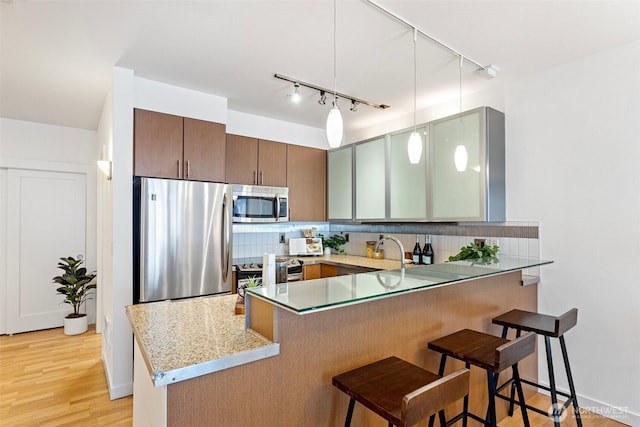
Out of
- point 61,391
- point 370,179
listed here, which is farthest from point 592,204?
point 61,391

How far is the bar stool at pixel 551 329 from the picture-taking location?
182 cm

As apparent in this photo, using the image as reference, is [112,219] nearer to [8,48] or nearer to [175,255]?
[175,255]

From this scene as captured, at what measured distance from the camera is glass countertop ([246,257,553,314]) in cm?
118

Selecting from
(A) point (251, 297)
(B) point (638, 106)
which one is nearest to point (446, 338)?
(A) point (251, 297)

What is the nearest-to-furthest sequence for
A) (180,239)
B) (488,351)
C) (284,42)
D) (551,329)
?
(488,351)
(551,329)
(284,42)
(180,239)

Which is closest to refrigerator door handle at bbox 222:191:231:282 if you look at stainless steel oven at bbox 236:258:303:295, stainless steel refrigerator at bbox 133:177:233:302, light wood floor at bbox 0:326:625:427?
stainless steel refrigerator at bbox 133:177:233:302

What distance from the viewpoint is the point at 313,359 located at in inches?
52.8

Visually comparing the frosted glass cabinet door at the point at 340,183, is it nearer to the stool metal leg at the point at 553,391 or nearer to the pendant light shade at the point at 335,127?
the pendant light shade at the point at 335,127

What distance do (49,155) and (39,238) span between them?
1064 millimetres

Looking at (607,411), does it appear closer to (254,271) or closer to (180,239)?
(254,271)

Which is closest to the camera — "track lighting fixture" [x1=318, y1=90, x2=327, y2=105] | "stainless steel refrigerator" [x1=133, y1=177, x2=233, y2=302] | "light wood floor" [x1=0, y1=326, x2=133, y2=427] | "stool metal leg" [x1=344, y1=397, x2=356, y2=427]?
"stool metal leg" [x1=344, y1=397, x2=356, y2=427]

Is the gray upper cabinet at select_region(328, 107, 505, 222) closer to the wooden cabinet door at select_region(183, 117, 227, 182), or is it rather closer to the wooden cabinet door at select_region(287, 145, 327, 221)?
the wooden cabinet door at select_region(287, 145, 327, 221)

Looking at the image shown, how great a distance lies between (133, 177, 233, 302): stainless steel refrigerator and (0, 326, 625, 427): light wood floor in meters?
0.81

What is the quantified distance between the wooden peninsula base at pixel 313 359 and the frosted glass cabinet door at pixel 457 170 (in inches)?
41.9
